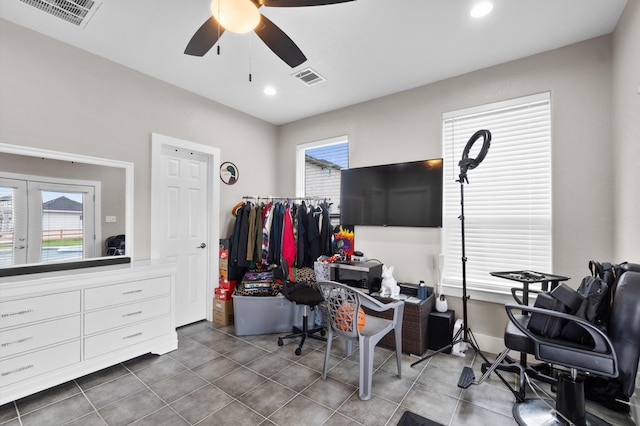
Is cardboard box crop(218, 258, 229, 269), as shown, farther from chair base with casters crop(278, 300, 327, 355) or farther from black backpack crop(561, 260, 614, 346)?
black backpack crop(561, 260, 614, 346)

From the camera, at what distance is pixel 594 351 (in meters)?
1.52

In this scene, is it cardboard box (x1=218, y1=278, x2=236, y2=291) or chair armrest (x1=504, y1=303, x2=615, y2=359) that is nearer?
chair armrest (x1=504, y1=303, x2=615, y2=359)

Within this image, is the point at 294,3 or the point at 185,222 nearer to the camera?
the point at 294,3

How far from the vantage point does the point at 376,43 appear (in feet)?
8.03

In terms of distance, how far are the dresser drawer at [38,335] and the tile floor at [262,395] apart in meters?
0.38

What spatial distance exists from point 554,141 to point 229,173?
140 inches

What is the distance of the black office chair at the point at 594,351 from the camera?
57.4 inches

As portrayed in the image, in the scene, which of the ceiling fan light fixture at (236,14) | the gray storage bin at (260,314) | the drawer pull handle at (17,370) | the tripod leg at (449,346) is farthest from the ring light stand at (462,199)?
the drawer pull handle at (17,370)

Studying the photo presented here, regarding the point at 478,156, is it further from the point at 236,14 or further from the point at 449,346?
the point at 236,14

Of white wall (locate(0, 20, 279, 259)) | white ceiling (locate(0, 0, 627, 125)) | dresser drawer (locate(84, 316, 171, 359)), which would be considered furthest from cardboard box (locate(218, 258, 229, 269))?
white ceiling (locate(0, 0, 627, 125))

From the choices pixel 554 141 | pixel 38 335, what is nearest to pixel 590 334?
pixel 554 141

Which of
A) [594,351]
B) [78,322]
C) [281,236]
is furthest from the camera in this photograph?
[281,236]

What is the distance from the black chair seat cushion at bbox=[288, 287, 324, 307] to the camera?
2807 millimetres

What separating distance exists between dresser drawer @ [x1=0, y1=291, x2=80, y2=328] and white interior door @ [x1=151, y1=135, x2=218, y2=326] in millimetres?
906
